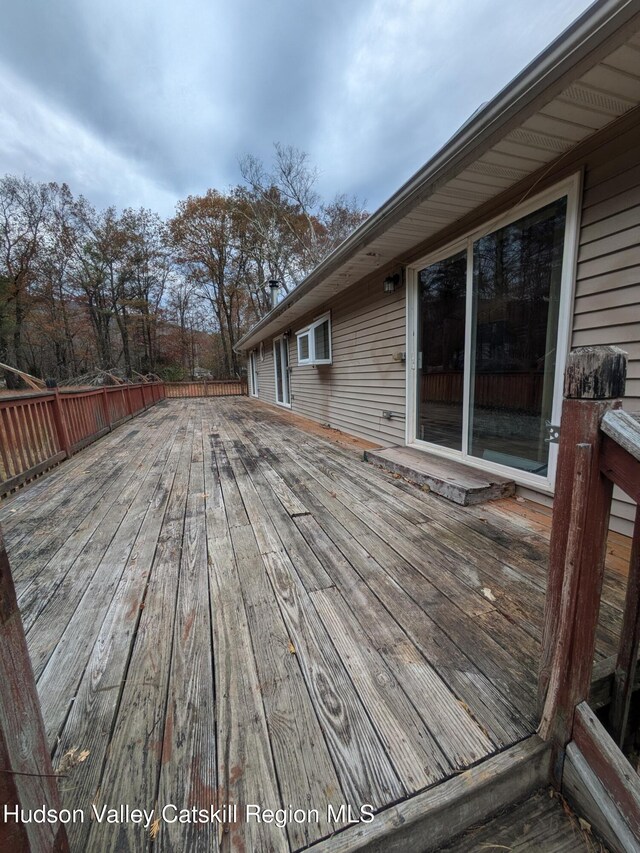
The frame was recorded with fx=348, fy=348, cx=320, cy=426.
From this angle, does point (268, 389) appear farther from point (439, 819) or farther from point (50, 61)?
point (439, 819)

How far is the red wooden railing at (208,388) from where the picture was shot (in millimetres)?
17594

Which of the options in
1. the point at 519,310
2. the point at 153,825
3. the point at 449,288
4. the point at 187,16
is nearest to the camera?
the point at 153,825

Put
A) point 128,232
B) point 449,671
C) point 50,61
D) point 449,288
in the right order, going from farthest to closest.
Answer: point 128,232 < point 50,61 < point 449,288 < point 449,671

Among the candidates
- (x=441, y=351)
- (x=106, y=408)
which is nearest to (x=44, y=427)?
(x=106, y=408)

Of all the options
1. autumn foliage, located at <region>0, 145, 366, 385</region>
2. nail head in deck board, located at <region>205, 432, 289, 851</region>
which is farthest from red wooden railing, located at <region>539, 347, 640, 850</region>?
autumn foliage, located at <region>0, 145, 366, 385</region>

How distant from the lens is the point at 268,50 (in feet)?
24.7

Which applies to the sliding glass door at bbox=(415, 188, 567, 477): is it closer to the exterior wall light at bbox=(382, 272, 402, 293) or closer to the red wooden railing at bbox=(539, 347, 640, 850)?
the exterior wall light at bbox=(382, 272, 402, 293)

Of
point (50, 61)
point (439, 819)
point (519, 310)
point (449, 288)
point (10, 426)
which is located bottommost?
point (439, 819)

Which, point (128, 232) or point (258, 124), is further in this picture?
point (128, 232)

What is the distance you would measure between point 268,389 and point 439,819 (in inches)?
444

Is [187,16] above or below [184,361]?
above

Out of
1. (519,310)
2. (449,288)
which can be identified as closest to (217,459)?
(449,288)

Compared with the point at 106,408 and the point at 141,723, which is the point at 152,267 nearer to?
the point at 106,408

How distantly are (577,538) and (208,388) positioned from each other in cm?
1819
